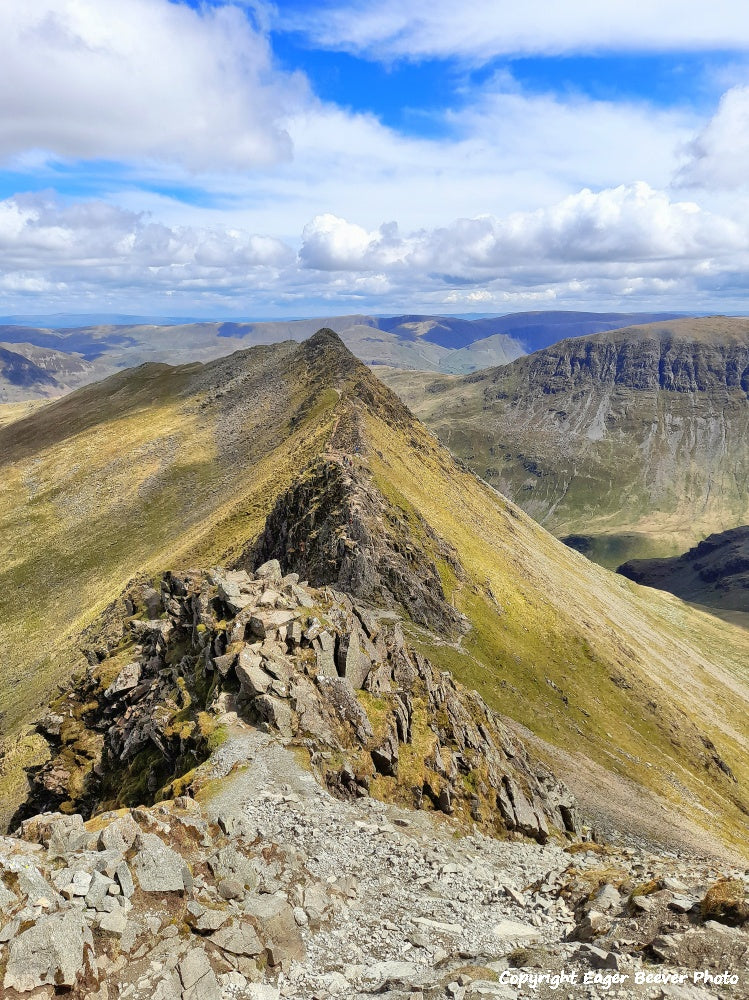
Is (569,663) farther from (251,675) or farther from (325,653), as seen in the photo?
(251,675)

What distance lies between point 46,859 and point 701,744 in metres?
109

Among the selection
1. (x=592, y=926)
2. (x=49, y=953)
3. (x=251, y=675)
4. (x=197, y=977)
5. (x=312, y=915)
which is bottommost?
(x=592, y=926)

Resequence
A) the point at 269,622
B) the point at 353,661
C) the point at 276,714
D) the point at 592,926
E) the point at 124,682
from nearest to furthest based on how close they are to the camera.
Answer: the point at 592,926 < the point at 276,714 < the point at 269,622 < the point at 353,661 < the point at 124,682

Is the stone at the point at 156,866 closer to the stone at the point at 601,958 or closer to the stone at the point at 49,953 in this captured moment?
the stone at the point at 49,953

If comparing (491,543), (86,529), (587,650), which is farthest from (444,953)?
(86,529)

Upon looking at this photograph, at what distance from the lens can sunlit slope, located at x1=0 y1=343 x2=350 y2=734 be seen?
108m

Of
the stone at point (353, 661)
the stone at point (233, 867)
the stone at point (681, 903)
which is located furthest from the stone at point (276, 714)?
the stone at point (681, 903)

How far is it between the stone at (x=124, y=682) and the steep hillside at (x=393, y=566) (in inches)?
613

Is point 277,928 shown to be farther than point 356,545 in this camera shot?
No

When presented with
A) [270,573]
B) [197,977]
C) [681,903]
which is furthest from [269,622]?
[681,903]

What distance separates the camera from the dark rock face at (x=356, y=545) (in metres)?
86.1

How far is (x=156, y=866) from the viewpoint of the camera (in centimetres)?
2309

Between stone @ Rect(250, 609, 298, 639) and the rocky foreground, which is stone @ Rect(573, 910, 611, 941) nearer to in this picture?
the rocky foreground

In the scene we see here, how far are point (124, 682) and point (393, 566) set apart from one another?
43.7 m
